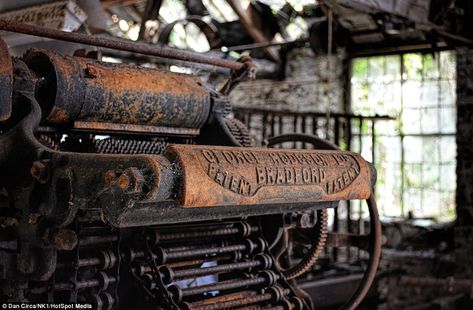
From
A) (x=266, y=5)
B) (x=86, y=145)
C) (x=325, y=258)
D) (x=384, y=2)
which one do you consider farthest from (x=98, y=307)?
(x=266, y=5)

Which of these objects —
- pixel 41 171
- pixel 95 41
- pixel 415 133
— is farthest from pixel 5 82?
pixel 415 133

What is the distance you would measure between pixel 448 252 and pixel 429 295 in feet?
2.04

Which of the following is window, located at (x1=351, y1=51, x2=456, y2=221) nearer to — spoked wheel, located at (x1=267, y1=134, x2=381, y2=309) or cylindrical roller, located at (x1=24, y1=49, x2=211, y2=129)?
spoked wheel, located at (x1=267, y1=134, x2=381, y2=309)

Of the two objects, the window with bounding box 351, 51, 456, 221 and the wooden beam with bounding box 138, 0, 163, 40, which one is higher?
the wooden beam with bounding box 138, 0, 163, 40

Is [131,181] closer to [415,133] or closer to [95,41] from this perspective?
[95,41]

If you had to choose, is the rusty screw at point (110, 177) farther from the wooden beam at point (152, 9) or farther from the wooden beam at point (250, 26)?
the wooden beam at point (250, 26)

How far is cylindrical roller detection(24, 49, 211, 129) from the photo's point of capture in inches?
89.2

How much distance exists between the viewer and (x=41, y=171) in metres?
1.94

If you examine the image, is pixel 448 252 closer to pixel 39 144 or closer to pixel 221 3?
pixel 221 3

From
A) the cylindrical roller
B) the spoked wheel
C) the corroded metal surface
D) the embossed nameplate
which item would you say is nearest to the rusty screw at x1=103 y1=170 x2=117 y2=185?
the embossed nameplate

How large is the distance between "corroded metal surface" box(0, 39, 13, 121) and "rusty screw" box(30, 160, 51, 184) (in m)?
0.19

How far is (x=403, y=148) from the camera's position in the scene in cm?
782

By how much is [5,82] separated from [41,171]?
30 centimetres

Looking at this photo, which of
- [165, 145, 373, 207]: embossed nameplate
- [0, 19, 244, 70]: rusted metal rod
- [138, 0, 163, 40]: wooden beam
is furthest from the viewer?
[138, 0, 163, 40]: wooden beam
